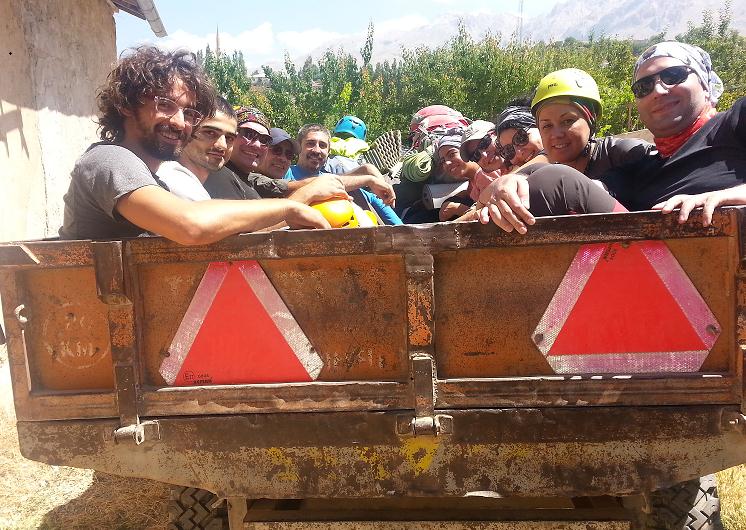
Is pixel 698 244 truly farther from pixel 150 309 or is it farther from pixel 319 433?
pixel 150 309

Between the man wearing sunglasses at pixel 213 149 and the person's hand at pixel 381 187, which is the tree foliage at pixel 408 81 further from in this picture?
the man wearing sunglasses at pixel 213 149

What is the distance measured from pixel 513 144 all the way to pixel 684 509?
7.07 ft

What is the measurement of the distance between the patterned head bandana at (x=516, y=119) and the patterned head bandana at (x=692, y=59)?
0.98 metres

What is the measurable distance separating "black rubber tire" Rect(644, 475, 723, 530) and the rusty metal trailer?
1.02 ft

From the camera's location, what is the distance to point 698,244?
172 cm

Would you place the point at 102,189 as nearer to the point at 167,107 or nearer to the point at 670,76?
the point at 167,107

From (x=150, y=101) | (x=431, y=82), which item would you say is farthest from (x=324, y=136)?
(x=431, y=82)

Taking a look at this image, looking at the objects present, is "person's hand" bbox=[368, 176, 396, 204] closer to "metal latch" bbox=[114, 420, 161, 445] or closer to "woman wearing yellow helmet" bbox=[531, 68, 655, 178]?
"woman wearing yellow helmet" bbox=[531, 68, 655, 178]

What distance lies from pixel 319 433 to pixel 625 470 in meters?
0.92

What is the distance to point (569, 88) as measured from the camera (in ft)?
9.11

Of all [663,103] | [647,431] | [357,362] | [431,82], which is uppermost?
[431,82]

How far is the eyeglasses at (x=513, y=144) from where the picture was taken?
3.56 meters

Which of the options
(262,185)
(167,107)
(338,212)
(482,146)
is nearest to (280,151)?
(262,185)

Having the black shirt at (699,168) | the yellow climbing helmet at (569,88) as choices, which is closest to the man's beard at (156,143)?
the yellow climbing helmet at (569,88)
